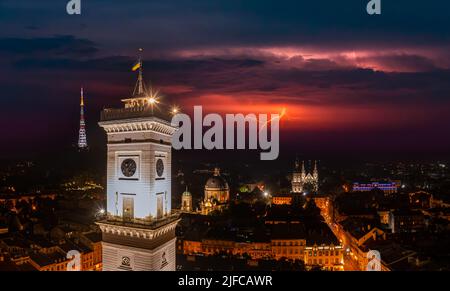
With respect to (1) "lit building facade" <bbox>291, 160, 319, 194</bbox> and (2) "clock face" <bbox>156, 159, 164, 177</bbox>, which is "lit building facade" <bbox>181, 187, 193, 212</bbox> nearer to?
(1) "lit building facade" <bbox>291, 160, 319, 194</bbox>

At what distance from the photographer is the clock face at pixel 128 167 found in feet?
51.8

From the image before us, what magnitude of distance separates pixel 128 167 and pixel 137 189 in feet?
3.05

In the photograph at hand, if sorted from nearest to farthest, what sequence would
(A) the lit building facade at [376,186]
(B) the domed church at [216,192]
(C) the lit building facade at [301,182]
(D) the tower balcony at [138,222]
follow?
(D) the tower balcony at [138,222] < (B) the domed church at [216,192] < (C) the lit building facade at [301,182] < (A) the lit building facade at [376,186]

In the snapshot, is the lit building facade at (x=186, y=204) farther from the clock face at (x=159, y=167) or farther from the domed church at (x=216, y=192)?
the clock face at (x=159, y=167)

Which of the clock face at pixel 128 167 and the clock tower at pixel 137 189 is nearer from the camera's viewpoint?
the clock tower at pixel 137 189

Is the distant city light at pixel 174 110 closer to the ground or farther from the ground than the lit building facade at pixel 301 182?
farther from the ground

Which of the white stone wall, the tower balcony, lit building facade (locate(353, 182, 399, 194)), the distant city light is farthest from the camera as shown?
lit building facade (locate(353, 182, 399, 194))

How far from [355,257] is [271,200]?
5172cm

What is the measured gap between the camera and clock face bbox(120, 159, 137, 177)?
622 inches

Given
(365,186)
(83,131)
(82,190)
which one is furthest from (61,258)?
(365,186)

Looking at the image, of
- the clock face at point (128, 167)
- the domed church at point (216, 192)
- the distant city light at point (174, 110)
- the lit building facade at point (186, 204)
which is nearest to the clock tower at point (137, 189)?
the clock face at point (128, 167)

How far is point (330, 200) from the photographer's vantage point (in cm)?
9400

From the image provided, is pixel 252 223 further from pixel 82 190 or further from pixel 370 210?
pixel 82 190

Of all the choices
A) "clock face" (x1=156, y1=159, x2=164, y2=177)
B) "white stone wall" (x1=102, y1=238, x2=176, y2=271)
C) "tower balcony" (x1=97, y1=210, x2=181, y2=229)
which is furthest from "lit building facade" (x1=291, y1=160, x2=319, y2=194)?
"tower balcony" (x1=97, y1=210, x2=181, y2=229)
